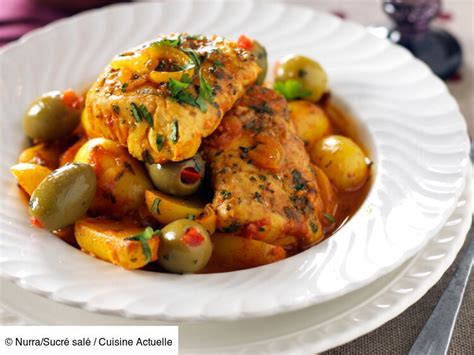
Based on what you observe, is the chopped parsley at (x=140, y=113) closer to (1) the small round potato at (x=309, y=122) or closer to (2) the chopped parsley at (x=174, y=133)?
(2) the chopped parsley at (x=174, y=133)

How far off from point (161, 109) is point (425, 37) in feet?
10.5

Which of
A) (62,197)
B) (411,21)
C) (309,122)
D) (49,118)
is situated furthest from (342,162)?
(411,21)

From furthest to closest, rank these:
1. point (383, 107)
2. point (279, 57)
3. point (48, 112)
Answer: point (279, 57) < point (383, 107) < point (48, 112)

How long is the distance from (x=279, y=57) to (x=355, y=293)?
7.41 feet

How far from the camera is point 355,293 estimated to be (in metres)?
3.32

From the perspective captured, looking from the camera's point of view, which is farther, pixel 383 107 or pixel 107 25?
pixel 107 25

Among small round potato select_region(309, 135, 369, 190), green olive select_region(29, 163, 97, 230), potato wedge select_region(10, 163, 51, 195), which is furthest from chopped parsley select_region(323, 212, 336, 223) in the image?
potato wedge select_region(10, 163, 51, 195)

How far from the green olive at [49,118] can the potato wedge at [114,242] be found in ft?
2.89

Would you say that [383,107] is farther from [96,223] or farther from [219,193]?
[96,223]

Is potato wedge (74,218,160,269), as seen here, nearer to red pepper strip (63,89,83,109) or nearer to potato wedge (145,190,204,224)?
potato wedge (145,190,204,224)

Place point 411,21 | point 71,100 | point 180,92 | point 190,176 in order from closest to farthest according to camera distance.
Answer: point 180,92 → point 190,176 → point 71,100 → point 411,21

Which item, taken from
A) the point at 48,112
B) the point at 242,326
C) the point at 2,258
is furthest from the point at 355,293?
the point at 48,112

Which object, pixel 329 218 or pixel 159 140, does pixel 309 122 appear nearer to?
pixel 329 218

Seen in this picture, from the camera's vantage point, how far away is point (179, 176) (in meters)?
3.48
